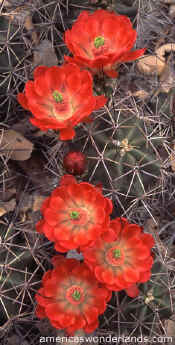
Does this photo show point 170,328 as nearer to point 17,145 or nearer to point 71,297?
point 71,297

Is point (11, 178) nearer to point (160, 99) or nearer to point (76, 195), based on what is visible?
point (76, 195)

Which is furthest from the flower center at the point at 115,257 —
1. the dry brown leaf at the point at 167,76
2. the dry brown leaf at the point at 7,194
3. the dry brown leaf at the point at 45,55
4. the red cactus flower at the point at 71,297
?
the dry brown leaf at the point at 167,76

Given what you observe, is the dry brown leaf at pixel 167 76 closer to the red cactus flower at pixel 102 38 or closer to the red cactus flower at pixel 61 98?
the red cactus flower at pixel 102 38

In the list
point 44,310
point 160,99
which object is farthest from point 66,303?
point 160,99

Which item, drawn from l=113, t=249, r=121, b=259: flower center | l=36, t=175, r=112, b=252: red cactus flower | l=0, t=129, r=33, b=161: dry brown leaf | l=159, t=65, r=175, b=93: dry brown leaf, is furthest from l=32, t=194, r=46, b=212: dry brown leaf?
l=159, t=65, r=175, b=93: dry brown leaf

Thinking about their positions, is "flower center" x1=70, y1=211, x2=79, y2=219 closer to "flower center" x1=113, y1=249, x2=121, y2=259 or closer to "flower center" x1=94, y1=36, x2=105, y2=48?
"flower center" x1=113, y1=249, x2=121, y2=259

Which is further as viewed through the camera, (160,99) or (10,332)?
(160,99)

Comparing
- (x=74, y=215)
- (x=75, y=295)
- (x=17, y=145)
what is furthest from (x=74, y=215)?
(x=17, y=145)

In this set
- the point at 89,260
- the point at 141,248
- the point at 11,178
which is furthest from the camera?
the point at 11,178

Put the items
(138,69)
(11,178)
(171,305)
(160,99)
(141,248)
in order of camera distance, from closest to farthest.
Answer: (141,248)
(171,305)
(11,178)
(160,99)
(138,69)
